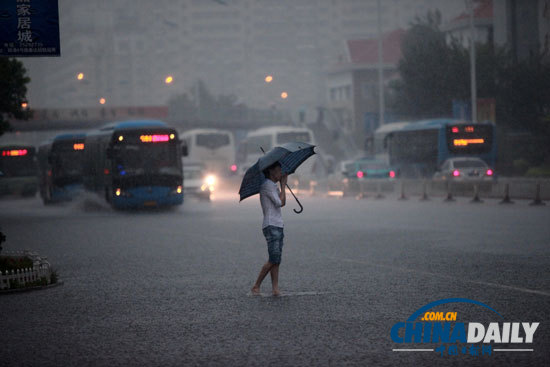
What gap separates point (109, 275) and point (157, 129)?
21728 mm

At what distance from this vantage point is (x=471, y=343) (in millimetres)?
8531

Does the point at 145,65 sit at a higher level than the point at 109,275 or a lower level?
higher

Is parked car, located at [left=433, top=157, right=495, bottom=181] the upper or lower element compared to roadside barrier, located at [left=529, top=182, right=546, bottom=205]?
upper

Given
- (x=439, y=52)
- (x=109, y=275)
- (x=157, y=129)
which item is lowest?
(x=109, y=275)

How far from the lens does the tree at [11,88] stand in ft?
109

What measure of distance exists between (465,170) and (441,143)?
24.5 feet

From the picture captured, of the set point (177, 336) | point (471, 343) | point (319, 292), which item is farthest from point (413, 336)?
point (319, 292)

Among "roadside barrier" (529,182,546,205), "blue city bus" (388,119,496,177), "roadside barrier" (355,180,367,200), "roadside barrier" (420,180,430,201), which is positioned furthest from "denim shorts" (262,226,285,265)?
"blue city bus" (388,119,496,177)

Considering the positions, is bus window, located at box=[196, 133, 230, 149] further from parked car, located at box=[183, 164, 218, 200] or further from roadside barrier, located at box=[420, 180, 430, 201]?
roadside barrier, located at box=[420, 180, 430, 201]

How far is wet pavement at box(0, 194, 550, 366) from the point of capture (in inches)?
334

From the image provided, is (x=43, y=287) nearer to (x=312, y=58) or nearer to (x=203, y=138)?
(x=203, y=138)

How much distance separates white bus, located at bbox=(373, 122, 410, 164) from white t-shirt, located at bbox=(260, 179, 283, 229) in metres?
42.4

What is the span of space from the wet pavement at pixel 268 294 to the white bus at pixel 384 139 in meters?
29.5

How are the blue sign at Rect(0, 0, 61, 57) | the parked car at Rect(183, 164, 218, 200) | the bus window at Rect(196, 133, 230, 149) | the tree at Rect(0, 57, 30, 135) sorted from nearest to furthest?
the blue sign at Rect(0, 0, 61, 57) < the tree at Rect(0, 57, 30, 135) < the parked car at Rect(183, 164, 218, 200) < the bus window at Rect(196, 133, 230, 149)
